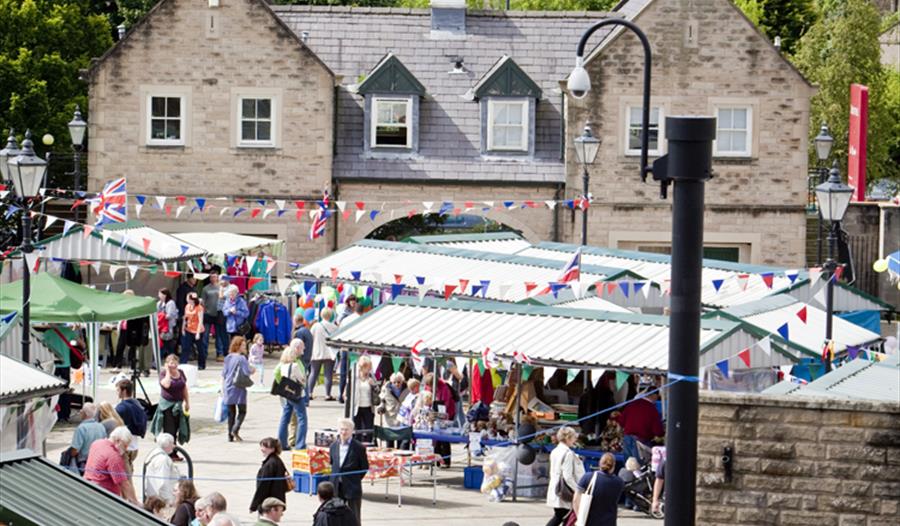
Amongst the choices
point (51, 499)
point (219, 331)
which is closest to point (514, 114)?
point (219, 331)

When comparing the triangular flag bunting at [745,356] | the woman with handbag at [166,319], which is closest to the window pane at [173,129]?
the woman with handbag at [166,319]

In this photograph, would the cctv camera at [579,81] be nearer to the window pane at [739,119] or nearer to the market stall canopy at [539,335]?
the market stall canopy at [539,335]

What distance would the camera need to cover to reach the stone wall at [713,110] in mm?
40969

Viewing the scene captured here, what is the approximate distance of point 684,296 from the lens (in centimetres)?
1137

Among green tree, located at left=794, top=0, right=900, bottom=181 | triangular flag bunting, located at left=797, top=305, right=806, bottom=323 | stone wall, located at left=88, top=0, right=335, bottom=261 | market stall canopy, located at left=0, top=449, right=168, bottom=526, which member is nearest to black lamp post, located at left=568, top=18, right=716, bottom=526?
market stall canopy, located at left=0, top=449, right=168, bottom=526

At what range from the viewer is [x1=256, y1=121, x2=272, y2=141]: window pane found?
41000 millimetres

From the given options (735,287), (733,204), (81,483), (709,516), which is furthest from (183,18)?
(81,483)

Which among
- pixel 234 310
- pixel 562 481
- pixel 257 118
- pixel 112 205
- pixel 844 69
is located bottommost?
pixel 562 481

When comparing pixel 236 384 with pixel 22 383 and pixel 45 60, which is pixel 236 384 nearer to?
pixel 22 383

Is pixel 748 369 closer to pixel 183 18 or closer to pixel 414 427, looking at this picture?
pixel 414 427

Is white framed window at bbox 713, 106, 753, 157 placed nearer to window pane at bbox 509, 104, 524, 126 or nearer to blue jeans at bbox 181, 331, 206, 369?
window pane at bbox 509, 104, 524, 126

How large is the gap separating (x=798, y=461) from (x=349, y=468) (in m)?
7.33

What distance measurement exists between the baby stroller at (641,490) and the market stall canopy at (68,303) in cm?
→ 840

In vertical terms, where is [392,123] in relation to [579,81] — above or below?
below
